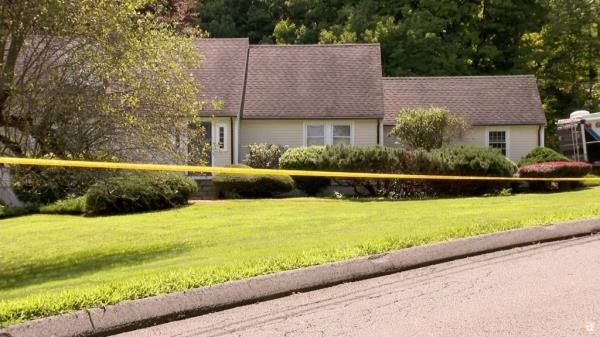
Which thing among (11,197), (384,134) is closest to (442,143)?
(384,134)

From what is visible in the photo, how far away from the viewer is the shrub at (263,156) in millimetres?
26703

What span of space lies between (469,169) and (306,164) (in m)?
5.11

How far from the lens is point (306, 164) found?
2362 cm

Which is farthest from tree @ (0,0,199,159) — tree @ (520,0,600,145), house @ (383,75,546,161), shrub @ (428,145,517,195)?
tree @ (520,0,600,145)

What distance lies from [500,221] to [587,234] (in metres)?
1.30

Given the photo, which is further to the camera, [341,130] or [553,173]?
[341,130]

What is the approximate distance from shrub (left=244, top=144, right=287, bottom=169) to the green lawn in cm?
590

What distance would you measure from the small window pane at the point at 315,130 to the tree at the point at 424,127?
2761 millimetres

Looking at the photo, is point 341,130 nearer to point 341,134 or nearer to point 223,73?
point 341,134

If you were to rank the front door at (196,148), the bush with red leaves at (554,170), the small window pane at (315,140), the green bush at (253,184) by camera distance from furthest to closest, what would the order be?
the small window pane at (315,140) → the bush with red leaves at (554,170) → the green bush at (253,184) → the front door at (196,148)

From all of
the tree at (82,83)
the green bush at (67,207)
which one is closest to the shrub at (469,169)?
the green bush at (67,207)

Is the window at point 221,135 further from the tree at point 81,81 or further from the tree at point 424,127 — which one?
the tree at point 81,81

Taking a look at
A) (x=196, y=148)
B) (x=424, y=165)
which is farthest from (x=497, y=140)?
(x=196, y=148)

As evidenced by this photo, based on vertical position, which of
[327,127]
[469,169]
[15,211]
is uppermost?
[327,127]
